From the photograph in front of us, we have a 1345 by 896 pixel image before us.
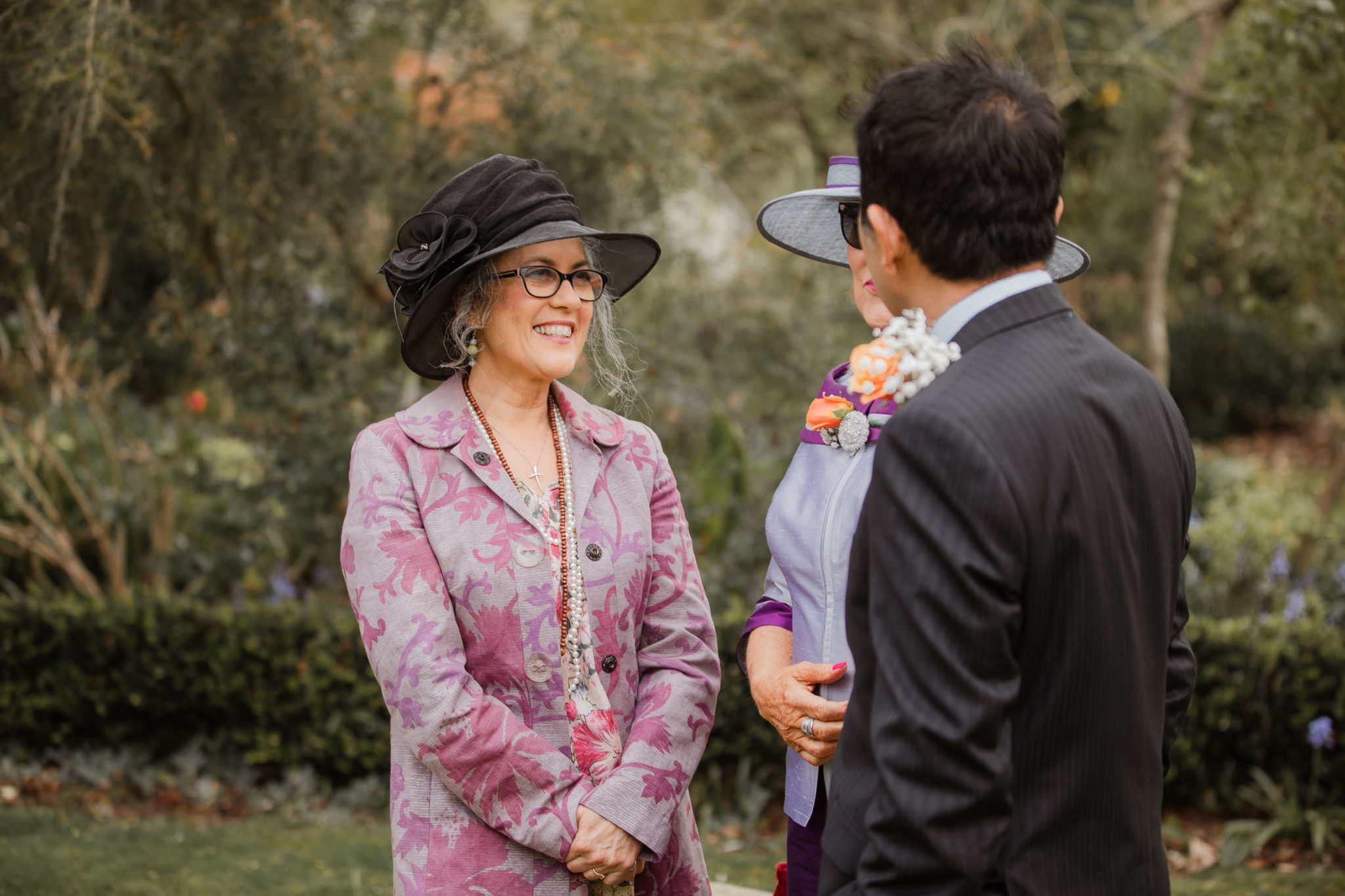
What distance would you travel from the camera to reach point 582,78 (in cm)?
555

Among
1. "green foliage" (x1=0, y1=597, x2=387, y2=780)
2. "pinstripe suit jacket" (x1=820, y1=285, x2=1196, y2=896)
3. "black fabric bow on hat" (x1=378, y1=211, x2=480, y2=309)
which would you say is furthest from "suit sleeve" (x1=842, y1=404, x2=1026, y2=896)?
"green foliage" (x1=0, y1=597, x2=387, y2=780)

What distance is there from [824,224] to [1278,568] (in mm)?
4119

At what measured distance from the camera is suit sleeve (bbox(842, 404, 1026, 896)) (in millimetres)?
1298

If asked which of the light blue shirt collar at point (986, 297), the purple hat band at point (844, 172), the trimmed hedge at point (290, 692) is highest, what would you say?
the purple hat band at point (844, 172)

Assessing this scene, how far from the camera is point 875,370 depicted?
1521 millimetres

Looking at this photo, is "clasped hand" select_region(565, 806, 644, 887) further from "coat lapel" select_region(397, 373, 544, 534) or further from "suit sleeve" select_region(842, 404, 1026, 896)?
"suit sleeve" select_region(842, 404, 1026, 896)

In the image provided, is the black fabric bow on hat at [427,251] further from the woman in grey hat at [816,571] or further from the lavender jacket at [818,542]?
the lavender jacket at [818,542]

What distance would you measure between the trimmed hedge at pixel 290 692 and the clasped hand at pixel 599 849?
2.69 metres

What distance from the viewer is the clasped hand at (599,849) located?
1.98 m

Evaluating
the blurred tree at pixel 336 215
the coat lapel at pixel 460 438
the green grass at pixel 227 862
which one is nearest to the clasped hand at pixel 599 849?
the coat lapel at pixel 460 438

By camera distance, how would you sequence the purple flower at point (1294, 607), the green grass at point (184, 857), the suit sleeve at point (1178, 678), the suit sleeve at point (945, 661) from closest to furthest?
the suit sleeve at point (945, 661) < the suit sleeve at point (1178, 678) < the green grass at point (184, 857) < the purple flower at point (1294, 607)

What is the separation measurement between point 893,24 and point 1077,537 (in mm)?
8989

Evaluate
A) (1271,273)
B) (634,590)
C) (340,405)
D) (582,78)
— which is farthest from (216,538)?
(1271,273)

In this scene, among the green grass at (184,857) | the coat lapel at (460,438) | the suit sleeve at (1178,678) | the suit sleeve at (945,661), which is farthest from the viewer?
the green grass at (184,857)
